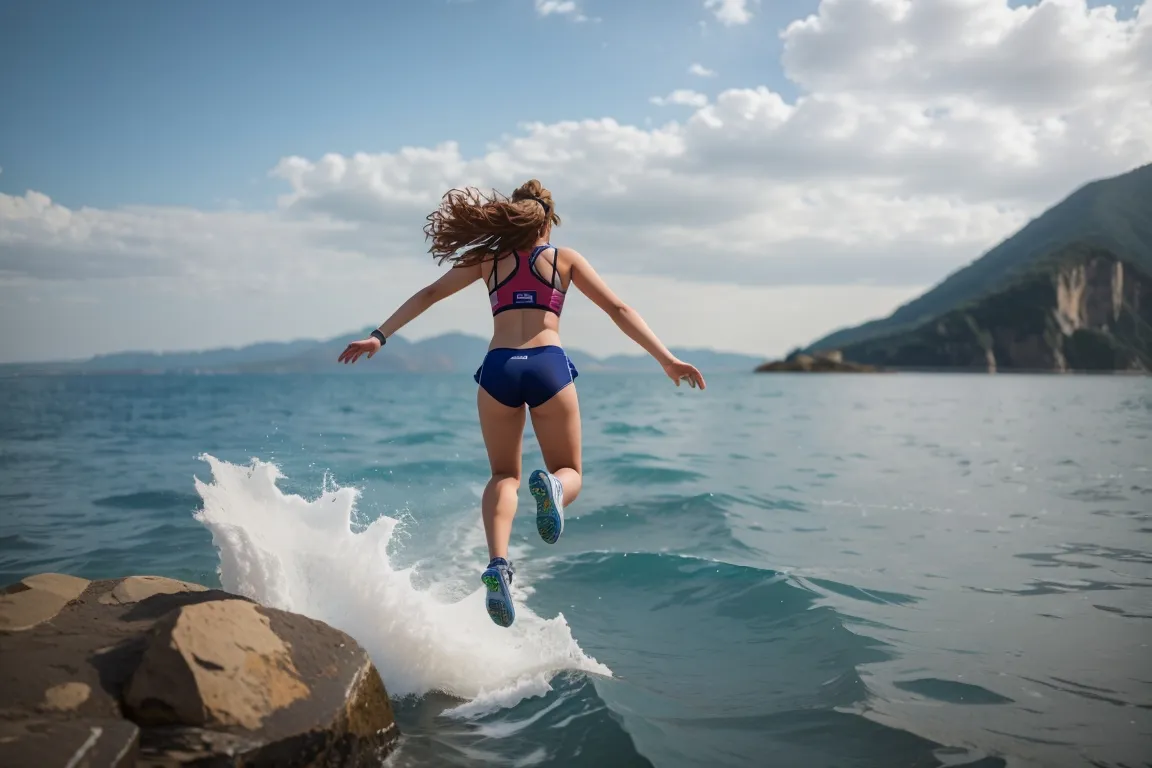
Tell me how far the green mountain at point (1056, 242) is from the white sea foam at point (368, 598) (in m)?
151

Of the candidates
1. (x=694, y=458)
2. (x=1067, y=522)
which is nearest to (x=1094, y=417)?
(x=694, y=458)

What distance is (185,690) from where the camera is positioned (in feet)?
10.0

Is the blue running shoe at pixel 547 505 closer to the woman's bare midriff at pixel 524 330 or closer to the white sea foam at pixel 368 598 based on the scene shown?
the woman's bare midriff at pixel 524 330

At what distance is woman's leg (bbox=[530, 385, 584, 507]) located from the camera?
4688 millimetres

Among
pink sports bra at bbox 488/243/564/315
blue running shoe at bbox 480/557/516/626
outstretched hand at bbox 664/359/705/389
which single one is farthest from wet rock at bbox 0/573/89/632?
outstretched hand at bbox 664/359/705/389

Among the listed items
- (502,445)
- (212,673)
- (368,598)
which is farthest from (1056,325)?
(212,673)

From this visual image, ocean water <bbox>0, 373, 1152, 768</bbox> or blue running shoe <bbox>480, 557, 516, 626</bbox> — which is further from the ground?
blue running shoe <bbox>480, 557, 516, 626</bbox>

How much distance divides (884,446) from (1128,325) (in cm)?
13848

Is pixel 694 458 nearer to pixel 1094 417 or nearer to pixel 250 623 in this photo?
pixel 250 623

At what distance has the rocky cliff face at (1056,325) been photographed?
12238 cm

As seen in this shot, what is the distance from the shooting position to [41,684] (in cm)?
304

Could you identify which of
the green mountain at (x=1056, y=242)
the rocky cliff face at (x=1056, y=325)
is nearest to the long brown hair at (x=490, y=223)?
the rocky cliff face at (x=1056, y=325)

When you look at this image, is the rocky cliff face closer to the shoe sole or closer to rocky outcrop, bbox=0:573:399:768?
the shoe sole

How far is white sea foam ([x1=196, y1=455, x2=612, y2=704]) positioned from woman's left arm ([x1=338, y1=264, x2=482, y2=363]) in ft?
4.45
